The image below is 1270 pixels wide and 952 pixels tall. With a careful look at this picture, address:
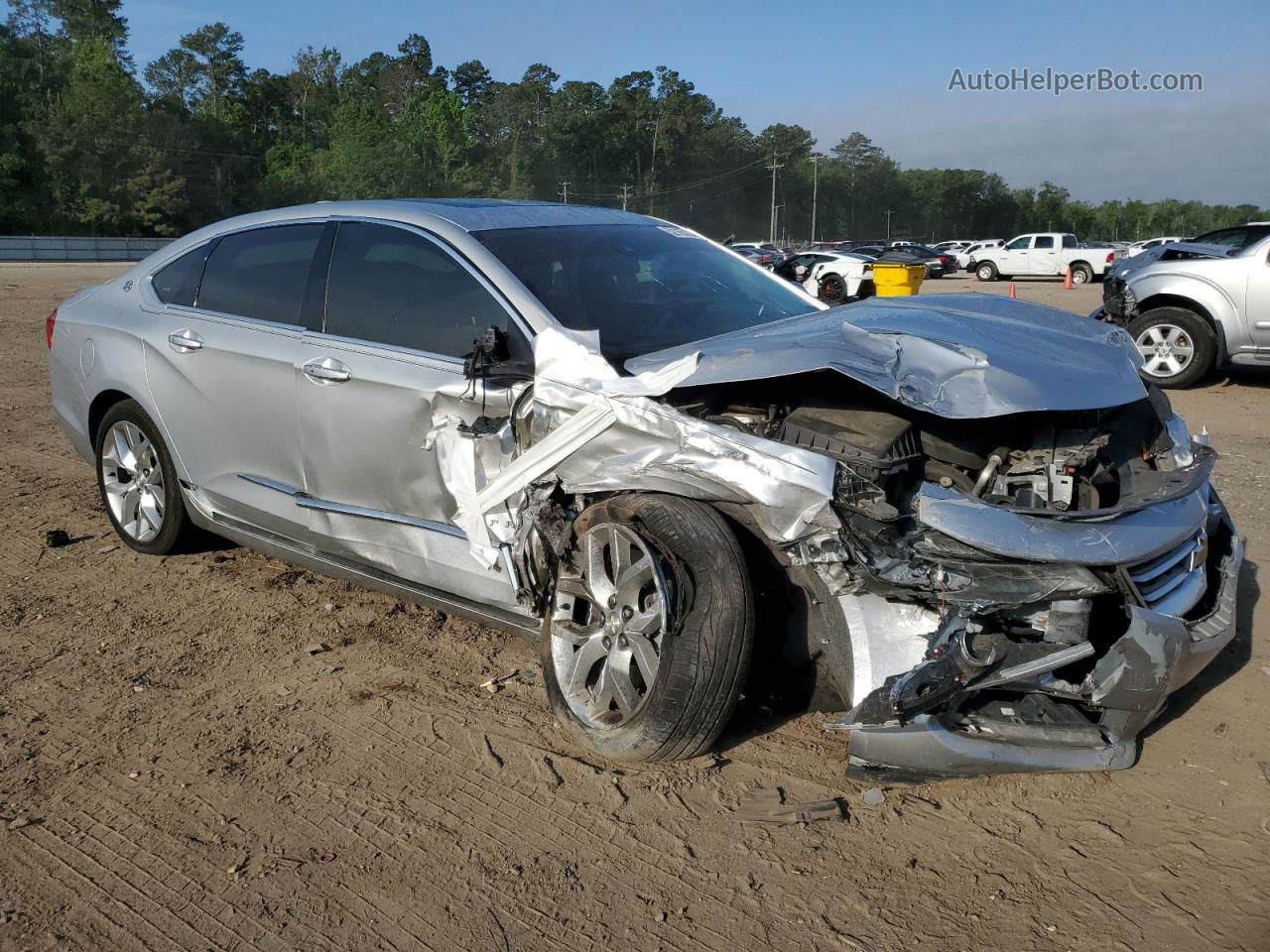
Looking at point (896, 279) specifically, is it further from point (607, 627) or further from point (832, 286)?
point (607, 627)

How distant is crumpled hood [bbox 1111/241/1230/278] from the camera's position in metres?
10.3

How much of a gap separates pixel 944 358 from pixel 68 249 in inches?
2441

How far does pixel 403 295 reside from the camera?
3.99 metres

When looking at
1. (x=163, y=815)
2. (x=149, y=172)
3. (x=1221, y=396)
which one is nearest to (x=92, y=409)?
(x=163, y=815)

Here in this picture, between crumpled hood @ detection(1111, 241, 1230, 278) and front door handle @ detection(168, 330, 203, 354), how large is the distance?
8.45m

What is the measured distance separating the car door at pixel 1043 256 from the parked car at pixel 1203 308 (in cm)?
2933

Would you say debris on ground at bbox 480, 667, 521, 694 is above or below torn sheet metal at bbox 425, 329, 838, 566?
below

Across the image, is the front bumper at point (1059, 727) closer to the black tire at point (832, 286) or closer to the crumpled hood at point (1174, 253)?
the crumpled hood at point (1174, 253)

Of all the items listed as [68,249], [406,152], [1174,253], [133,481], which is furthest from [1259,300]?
[406,152]

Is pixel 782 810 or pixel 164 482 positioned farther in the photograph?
pixel 164 482

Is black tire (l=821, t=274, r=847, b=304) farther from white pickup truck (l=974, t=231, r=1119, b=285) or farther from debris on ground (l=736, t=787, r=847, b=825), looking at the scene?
debris on ground (l=736, t=787, r=847, b=825)

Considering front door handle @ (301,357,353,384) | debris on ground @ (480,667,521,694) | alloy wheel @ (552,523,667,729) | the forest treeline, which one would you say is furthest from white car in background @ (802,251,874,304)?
the forest treeline

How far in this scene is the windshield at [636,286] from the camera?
3752 mm

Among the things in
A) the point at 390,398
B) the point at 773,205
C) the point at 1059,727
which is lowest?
the point at 1059,727
